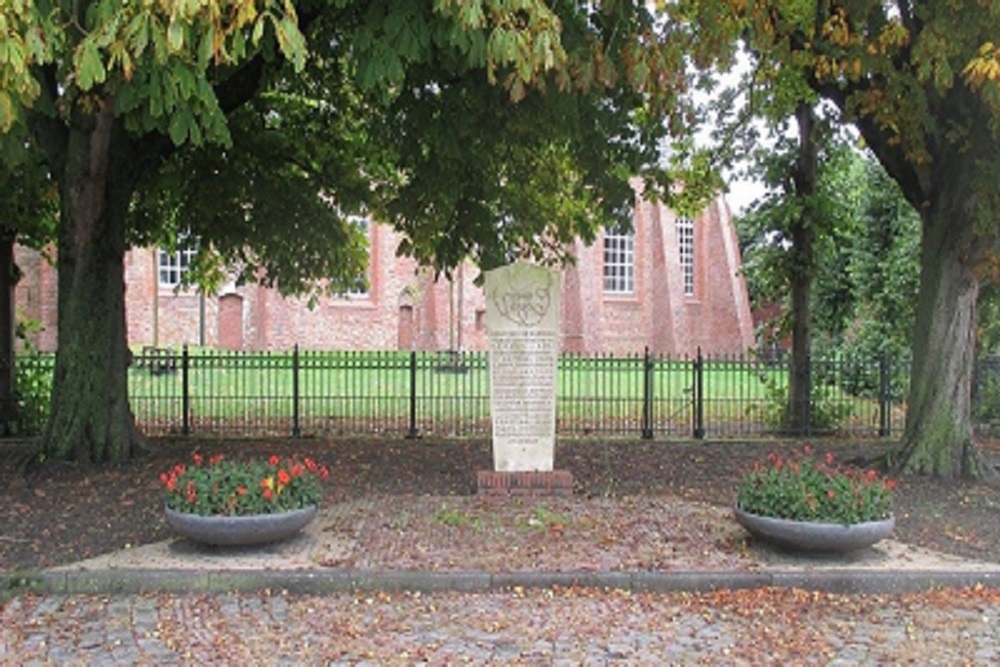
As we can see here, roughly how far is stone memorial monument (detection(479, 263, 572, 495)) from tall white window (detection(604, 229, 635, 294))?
35.3 metres

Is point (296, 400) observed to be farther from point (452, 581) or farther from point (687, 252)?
point (687, 252)

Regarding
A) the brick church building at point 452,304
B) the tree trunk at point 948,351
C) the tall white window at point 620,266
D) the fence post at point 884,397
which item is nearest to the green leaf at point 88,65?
the tree trunk at point 948,351

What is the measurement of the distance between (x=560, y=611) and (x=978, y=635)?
9.05 ft

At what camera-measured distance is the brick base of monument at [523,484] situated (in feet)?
32.8

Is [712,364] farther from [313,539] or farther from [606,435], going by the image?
[313,539]

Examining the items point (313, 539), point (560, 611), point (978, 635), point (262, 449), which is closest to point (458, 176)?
point (262, 449)

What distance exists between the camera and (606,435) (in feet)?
52.0

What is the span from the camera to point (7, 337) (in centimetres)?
1631

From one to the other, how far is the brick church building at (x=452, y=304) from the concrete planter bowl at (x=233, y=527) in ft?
92.4

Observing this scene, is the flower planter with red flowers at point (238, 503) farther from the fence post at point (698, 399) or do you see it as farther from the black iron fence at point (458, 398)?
the fence post at point (698, 399)

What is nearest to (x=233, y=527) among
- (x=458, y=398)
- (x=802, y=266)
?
(x=458, y=398)

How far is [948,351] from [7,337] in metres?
14.9

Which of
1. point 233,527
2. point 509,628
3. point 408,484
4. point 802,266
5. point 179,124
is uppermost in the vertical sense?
point 179,124

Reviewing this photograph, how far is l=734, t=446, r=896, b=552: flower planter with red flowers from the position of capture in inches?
289
